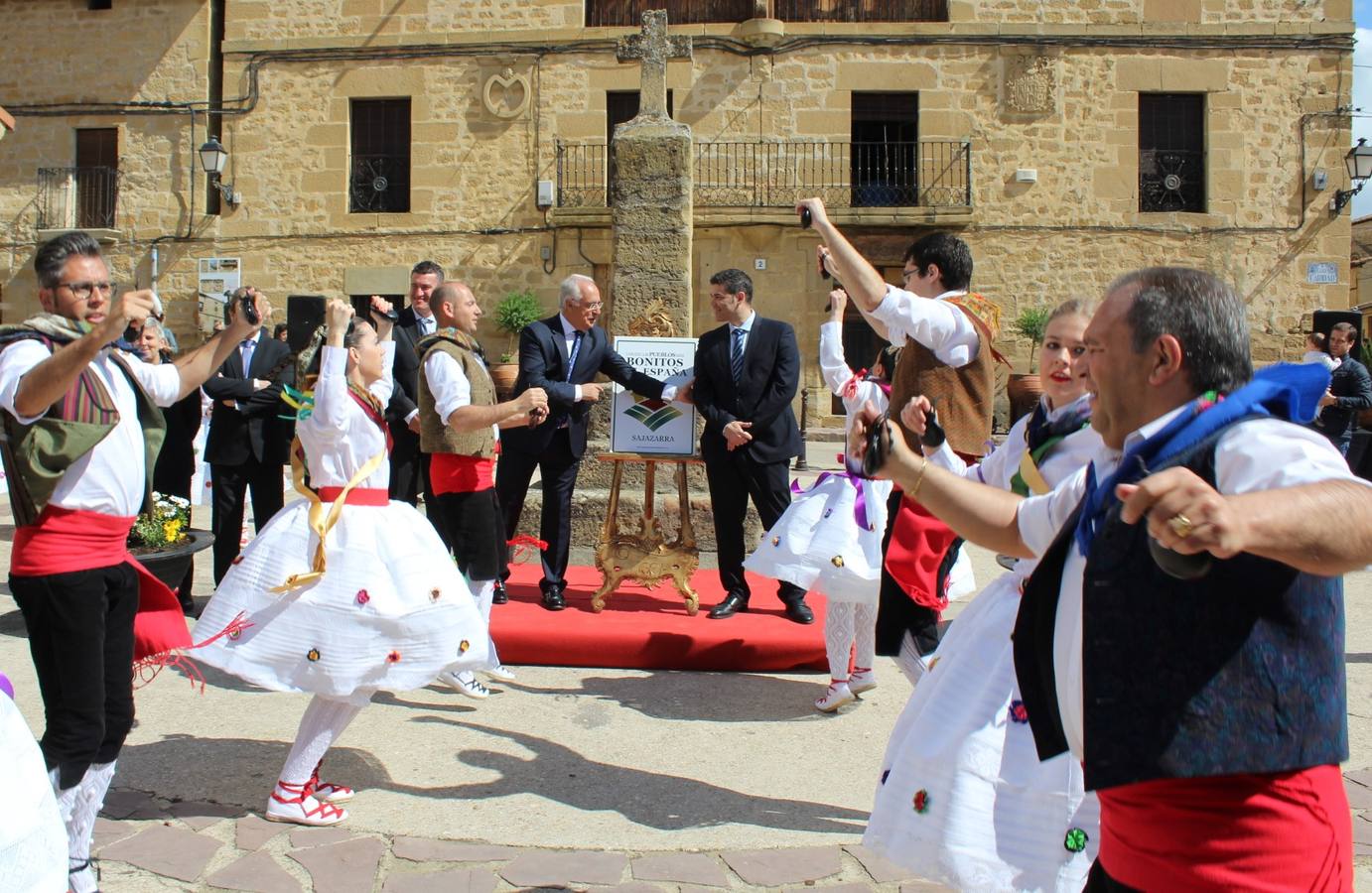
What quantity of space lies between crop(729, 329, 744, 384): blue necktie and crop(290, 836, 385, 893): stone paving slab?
11.2 feet

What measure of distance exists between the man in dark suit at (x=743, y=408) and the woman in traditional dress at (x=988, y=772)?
334 centimetres

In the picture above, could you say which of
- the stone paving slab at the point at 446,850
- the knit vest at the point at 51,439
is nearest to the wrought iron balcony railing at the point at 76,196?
the knit vest at the point at 51,439

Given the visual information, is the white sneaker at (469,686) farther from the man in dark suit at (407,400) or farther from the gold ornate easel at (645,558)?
the man in dark suit at (407,400)

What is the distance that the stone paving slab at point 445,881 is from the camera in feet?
10.1

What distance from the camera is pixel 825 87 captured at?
773 inches

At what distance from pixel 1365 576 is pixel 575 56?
1554 centimetres

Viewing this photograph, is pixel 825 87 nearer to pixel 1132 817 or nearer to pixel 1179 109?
pixel 1179 109

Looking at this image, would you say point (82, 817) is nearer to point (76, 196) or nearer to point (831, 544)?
point (831, 544)

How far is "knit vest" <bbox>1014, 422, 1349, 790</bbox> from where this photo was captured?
1.55m

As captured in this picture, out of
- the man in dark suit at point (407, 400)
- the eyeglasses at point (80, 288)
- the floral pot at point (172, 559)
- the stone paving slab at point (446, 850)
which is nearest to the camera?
the eyeglasses at point (80, 288)

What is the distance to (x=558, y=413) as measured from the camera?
619 cm

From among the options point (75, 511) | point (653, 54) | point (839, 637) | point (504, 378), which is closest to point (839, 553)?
point (839, 637)

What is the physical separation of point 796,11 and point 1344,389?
13.8m

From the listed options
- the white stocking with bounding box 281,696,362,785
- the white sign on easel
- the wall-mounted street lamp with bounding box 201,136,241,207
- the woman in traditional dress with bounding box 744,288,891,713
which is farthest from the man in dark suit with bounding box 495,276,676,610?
the wall-mounted street lamp with bounding box 201,136,241,207
